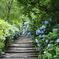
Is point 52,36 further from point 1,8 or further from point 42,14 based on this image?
point 1,8

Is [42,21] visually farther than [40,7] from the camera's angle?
Yes

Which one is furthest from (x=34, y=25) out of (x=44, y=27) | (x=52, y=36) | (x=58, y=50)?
(x=58, y=50)

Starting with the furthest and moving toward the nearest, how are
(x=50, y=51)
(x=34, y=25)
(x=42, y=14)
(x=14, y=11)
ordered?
(x=14, y=11) → (x=34, y=25) → (x=42, y=14) → (x=50, y=51)

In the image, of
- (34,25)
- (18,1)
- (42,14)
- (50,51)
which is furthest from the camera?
(34,25)

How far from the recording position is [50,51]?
9.62 ft

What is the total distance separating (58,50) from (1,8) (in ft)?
10.9

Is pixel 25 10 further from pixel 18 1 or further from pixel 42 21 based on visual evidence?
pixel 42 21

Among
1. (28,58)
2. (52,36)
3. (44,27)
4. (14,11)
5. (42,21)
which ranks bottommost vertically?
(28,58)

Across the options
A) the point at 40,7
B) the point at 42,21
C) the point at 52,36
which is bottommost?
the point at 52,36

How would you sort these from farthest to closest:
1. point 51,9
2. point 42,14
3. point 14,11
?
1. point 14,11
2. point 42,14
3. point 51,9

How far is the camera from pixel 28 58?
13.3 ft

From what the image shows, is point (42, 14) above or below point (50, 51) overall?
above

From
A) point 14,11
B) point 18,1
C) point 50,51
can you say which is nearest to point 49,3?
point 18,1

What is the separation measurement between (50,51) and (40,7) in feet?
5.00
